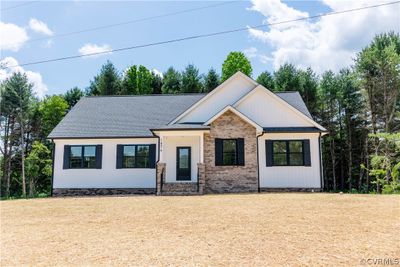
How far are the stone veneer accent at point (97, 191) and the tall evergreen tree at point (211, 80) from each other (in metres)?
19.6

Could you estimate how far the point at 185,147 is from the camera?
18625mm

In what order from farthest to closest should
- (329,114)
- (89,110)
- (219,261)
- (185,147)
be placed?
(329,114), (89,110), (185,147), (219,261)

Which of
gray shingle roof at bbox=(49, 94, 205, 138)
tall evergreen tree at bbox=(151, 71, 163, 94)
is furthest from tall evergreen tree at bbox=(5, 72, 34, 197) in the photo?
tall evergreen tree at bbox=(151, 71, 163, 94)

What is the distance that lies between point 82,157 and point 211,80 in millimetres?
20219

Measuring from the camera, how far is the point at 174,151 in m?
18.6

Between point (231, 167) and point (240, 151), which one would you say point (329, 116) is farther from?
point (231, 167)

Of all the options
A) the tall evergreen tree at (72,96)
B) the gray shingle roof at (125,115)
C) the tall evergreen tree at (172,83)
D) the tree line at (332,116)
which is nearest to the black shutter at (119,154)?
the gray shingle roof at (125,115)

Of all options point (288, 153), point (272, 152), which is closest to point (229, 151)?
point (272, 152)

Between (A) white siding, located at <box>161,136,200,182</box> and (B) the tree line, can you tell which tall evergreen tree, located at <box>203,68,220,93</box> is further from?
(A) white siding, located at <box>161,136,200,182</box>

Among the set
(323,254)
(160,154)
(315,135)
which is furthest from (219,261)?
(315,135)

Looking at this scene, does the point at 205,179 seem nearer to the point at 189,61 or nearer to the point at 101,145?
the point at 101,145

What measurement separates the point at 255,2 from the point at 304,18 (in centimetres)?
225

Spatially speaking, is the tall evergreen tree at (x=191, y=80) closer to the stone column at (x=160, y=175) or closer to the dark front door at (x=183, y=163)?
the dark front door at (x=183, y=163)

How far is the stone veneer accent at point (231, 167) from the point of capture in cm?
1720
